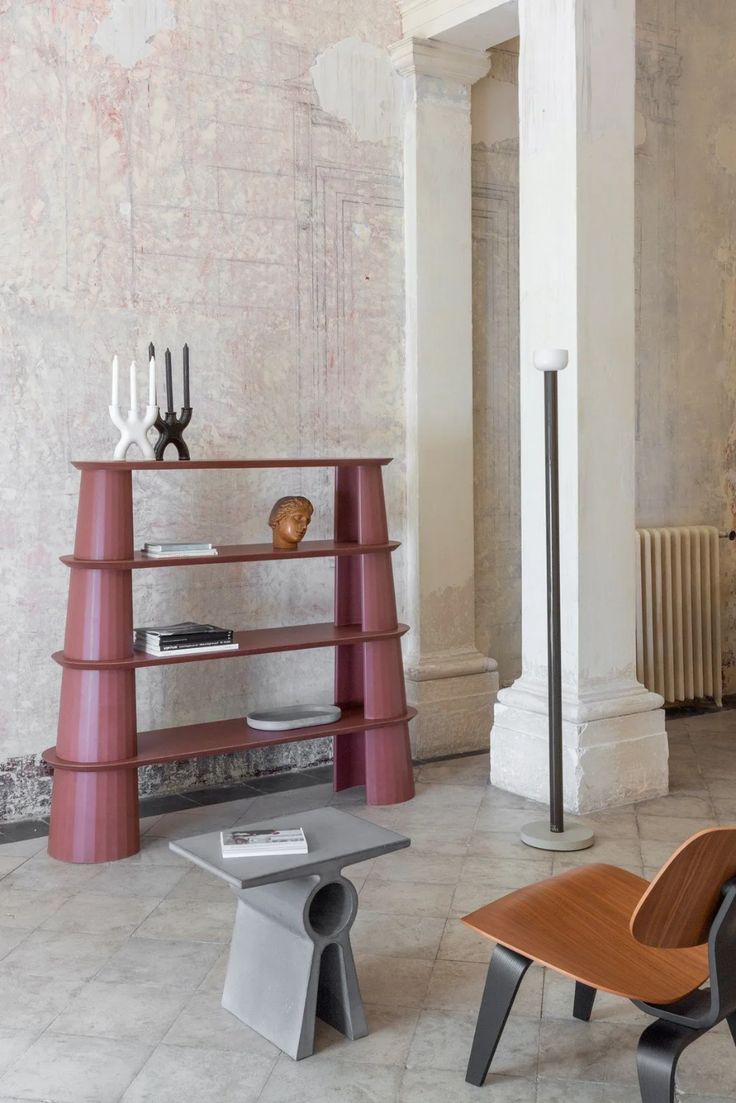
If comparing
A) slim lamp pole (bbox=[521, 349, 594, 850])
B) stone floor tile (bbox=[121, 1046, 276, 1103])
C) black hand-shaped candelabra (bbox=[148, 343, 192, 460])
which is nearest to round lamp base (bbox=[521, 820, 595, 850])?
slim lamp pole (bbox=[521, 349, 594, 850])

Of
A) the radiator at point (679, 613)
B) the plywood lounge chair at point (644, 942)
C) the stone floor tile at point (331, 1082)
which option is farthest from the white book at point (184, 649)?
the radiator at point (679, 613)

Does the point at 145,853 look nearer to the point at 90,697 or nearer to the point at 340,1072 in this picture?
the point at 90,697

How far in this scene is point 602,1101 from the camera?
2.58 m

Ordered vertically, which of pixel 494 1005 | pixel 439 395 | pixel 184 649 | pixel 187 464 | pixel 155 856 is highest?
pixel 439 395

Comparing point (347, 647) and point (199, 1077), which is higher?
point (347, 647)

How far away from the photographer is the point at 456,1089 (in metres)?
2.64

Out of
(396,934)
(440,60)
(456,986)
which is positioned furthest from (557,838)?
(440,60)

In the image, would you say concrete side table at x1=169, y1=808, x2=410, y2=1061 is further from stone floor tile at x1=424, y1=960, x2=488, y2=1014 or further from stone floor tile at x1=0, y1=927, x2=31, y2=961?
stone floor tile at x1=0, y1=927, x2=31, y2=961

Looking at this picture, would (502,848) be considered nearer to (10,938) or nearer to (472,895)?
(472,895)

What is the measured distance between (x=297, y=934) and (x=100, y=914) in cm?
116

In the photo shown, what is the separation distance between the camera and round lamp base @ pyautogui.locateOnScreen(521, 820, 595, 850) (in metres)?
4.24

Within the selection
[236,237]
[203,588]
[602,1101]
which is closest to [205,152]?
[236,237]

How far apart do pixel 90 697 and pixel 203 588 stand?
3.30 feet

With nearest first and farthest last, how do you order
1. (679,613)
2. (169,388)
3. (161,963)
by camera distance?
(161,963)
(169,388)
(679,613)
